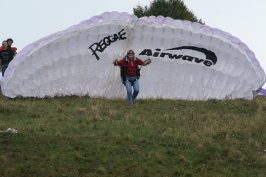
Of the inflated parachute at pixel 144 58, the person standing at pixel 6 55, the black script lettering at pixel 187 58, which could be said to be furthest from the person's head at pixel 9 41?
the black script lettering at pixel 187 58

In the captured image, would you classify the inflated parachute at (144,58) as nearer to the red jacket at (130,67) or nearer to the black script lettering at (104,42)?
the black script lettering at (104,42)

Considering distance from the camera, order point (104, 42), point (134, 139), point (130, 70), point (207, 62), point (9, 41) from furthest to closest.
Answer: point (9, 41), point (207, 62), point (104, 42), point (130, 70), point (134, 139)

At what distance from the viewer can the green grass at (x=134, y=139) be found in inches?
520

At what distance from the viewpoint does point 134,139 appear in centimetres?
1505

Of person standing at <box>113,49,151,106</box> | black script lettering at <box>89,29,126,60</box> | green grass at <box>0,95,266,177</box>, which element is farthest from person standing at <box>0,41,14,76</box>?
person standing at <box>113,49,151,106</box>

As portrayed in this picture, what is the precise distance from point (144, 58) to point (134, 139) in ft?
23.4

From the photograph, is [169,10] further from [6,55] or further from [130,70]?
[130,70]

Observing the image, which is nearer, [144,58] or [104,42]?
[104,42]

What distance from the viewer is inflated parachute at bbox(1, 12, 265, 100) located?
2120cm

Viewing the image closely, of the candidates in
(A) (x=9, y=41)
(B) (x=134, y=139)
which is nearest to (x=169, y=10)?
(A) (x=9, y=41)

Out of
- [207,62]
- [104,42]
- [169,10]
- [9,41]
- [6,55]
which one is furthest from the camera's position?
[169,10]

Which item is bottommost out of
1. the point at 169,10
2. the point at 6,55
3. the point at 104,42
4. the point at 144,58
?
the point at 6,55

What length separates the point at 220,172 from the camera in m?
13.3

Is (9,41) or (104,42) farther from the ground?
(104,42)
